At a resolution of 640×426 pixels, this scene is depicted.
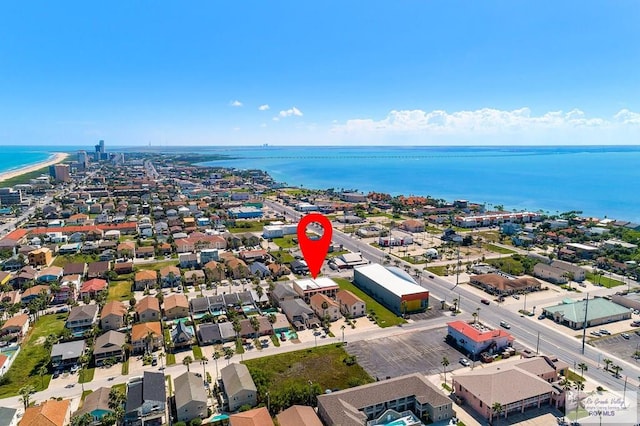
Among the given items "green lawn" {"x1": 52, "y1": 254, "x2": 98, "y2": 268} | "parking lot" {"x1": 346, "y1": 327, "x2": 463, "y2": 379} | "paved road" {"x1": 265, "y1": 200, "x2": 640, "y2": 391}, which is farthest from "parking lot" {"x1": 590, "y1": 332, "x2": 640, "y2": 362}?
"green lawn" {"x1": 52, "y1": 254, "x2": 98, "y2": 268}

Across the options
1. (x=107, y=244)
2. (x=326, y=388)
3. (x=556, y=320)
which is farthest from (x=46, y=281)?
(x=556, y=320)

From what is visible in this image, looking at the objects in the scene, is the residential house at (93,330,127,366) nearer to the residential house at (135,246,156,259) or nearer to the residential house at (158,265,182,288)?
the residential house at (158,265,182,288)

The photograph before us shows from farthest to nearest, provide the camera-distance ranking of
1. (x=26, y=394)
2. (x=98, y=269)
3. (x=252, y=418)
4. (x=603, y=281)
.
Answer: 1. (x=98, y=269)
2. (x=603, y=281)
3. (x=26, y=394)
4. (x=252, y=418)

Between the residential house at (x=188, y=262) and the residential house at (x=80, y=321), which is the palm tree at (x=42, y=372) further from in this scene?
the residential house at (x=188, y=262)

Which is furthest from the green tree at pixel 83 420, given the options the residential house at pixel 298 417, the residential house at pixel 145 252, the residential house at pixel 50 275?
the residential house at pixel 145 252

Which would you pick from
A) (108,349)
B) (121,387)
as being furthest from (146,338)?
(121,387)

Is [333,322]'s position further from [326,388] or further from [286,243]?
[286,243]

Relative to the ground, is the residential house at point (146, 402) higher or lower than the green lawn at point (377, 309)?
higher

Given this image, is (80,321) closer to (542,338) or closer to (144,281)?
(144,281)
